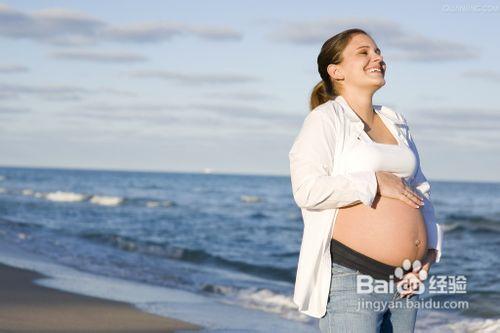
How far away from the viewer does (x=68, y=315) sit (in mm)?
7461

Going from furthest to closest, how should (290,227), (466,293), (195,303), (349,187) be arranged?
(290,227) < (466,293) < (195,303) < (349,187)

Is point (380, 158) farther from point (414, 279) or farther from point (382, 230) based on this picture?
point (414, 279)

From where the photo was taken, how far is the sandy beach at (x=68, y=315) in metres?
6.93

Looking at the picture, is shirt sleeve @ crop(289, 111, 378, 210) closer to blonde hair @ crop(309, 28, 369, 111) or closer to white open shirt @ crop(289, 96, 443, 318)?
white open shirt @ crop(289, 96, 443, 318)

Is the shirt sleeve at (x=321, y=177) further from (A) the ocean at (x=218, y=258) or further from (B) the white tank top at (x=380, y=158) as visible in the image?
(A) the ocean at (x=218, y=258)

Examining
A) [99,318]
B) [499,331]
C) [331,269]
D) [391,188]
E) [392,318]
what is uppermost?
[391,188]

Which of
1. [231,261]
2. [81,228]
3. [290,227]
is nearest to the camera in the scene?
[231,261]

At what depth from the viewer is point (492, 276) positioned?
42.5 feet

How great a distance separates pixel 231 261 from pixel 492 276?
191 inches

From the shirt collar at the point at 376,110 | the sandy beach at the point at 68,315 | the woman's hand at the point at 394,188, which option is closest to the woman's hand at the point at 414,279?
the woman's hand at the point at 394,188

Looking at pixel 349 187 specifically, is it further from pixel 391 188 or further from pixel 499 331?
pixel 499 331

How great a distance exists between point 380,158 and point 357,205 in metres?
0.21

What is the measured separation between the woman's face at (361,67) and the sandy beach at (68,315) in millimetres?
4131

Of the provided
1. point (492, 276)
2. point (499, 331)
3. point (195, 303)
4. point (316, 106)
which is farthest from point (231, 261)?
point (316, 106)
